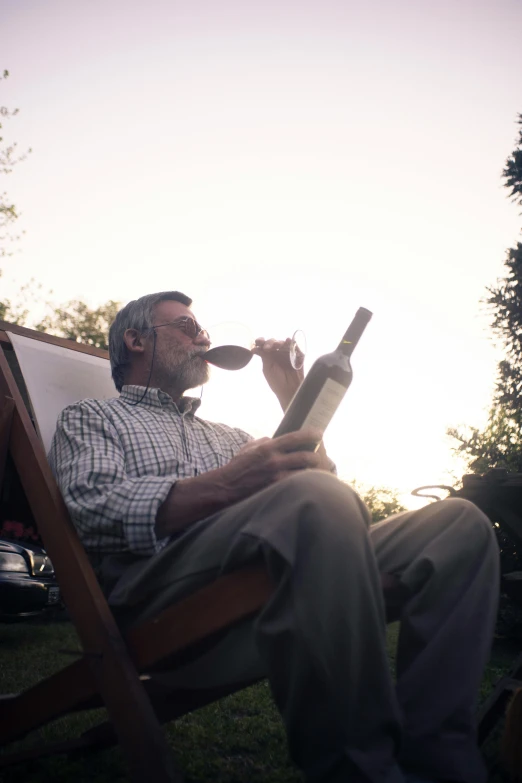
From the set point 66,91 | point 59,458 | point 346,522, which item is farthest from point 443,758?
point 66,91

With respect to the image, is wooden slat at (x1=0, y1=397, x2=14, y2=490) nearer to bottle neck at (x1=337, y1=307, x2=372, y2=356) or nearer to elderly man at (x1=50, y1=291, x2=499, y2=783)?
elderly man at (x1=50, y1=291, x2=499, y2=783)

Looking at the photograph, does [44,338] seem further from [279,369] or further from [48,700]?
[48,700]

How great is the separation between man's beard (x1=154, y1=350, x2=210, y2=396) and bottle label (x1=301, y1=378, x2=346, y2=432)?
0.95 m

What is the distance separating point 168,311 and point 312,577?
5.61 feet

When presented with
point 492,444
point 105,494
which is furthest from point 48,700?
point 492,444

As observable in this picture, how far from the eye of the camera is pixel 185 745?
97.1 inches

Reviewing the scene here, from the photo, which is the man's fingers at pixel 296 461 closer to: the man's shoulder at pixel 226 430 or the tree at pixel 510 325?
the man's shoulder at pixel 226 430

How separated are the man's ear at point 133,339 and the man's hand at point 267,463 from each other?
1111 mm

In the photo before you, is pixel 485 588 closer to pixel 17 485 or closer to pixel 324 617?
pixel 324 617

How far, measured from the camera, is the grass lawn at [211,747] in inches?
80.1

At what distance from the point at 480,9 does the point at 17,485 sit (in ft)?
25.2

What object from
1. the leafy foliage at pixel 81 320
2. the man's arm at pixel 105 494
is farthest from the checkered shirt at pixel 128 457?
the leafy foliage at pixel 81 320

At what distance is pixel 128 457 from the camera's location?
6.84 feet

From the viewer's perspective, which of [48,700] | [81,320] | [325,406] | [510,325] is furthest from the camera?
[81,320]
